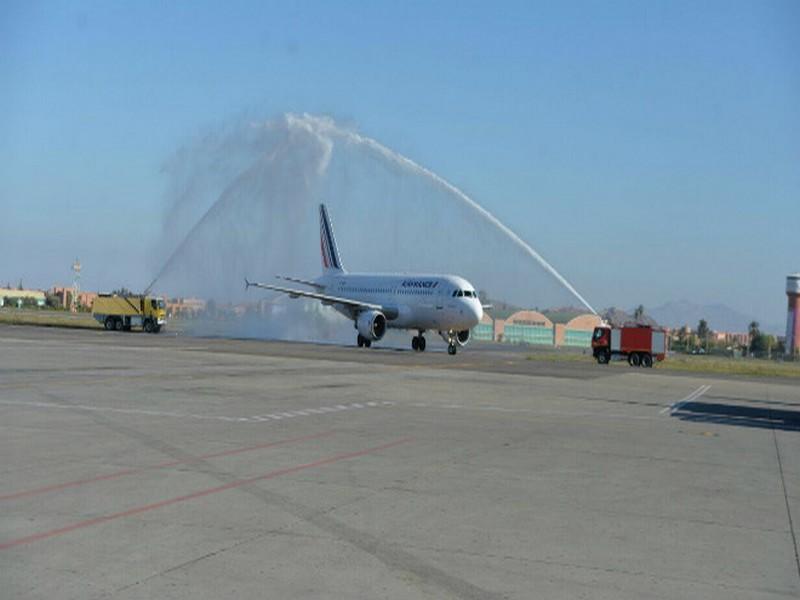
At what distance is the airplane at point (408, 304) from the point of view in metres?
59.9

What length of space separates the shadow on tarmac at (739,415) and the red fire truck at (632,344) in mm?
33902

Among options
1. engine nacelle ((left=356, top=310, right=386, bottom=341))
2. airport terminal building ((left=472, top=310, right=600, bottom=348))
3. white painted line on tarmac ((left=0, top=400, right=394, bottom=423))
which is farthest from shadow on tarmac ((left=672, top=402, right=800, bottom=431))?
airport terminal building ((left=472, top=310, right=600, bottom=348))

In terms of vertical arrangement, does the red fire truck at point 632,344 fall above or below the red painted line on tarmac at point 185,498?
above

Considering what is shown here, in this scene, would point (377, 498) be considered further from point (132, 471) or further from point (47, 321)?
point (47, 321)

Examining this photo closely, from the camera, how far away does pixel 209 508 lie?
10773mm

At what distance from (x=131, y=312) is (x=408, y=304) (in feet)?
80.6

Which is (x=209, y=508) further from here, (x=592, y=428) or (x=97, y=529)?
(x=592, y=428)

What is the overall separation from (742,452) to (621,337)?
48058 mm

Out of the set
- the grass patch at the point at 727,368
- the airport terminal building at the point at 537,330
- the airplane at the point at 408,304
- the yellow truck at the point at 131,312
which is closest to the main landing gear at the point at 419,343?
the airplane at the point at 408,304

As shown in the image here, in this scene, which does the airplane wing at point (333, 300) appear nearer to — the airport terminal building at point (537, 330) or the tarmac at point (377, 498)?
the tarmac at point (377, 498)

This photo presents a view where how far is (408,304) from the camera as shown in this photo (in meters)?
62.5

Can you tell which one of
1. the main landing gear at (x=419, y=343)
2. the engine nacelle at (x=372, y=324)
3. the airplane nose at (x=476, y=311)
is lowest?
the main landing gear at (x=419, y=343)

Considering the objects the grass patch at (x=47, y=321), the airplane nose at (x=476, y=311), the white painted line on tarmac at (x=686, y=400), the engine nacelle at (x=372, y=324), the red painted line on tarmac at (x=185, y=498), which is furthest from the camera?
the grass patch at (x=47, y=321)

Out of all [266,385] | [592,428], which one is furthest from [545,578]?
[266,385]
